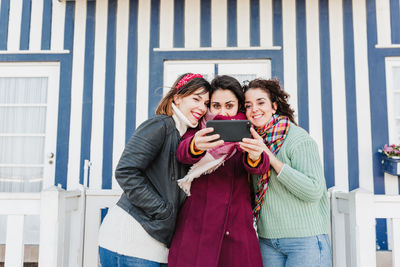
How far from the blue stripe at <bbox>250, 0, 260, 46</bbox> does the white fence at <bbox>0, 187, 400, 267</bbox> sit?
1.98m

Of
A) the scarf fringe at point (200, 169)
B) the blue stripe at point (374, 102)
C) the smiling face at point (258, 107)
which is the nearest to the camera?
the scarf fringe at point (200, 169)

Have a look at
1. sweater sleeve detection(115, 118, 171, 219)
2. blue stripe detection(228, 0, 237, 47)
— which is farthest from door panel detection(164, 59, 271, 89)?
sweater sleeve detection(115, 118, 171, 219)

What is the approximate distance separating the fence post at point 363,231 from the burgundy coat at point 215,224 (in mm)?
636

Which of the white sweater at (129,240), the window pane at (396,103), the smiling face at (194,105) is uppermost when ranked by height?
the window pane at (396,103)

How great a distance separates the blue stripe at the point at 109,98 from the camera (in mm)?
3504

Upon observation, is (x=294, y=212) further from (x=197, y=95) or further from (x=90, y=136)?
(x=90, y=136)

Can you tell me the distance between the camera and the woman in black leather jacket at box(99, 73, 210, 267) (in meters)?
1.42

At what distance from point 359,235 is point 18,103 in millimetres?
3586

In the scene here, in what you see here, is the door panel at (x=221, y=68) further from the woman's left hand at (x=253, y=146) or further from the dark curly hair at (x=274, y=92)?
the woman's left hand at (x=253, y=146)

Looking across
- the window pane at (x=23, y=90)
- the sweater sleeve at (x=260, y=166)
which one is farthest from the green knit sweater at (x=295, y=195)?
the window pane at (x=23, y=90)

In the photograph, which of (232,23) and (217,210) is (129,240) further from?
(232,23)

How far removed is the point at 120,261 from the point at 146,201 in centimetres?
27

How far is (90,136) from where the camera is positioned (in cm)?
356

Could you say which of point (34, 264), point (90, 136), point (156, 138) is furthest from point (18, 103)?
point (156, 138)
